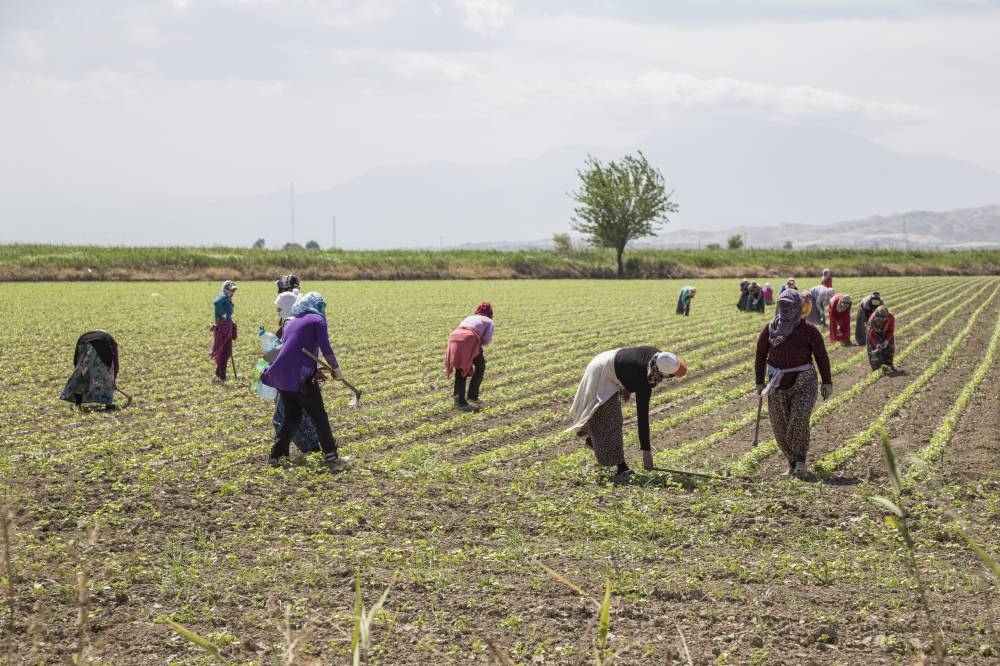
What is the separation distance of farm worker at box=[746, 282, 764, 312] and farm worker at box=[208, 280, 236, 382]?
67.9 ft

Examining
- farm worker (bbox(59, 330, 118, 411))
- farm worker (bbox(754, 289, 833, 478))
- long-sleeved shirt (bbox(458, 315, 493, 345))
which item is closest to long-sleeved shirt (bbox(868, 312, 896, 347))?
long-sleeved shirt (bbox(458, 315, 493, 345))

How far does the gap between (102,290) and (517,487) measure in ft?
136

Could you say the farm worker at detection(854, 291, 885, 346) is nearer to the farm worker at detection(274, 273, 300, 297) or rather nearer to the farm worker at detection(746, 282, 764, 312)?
the farm worker at detection(746, 282, 764, 312)

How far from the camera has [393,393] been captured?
16750 millimetres

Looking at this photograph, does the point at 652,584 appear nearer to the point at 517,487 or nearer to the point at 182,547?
the point at 517,487

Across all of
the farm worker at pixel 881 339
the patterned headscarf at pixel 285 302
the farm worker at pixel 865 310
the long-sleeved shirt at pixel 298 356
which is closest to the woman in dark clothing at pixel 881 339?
the farm worker at pixel 881 339

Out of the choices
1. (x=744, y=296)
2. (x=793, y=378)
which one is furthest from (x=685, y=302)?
(x=793, y=378)

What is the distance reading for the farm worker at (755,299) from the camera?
110ft

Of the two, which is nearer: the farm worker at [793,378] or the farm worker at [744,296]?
the farm worker at [793,378]

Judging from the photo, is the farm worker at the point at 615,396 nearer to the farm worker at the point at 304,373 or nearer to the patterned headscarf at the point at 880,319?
the farm worker at the point at 304,373

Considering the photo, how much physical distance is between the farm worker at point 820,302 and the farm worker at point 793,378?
51.6ft

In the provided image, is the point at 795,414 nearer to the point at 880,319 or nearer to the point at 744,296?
the point at 880,319

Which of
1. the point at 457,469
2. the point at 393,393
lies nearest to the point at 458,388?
the point at 393,393

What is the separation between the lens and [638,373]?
1012 centimetres
